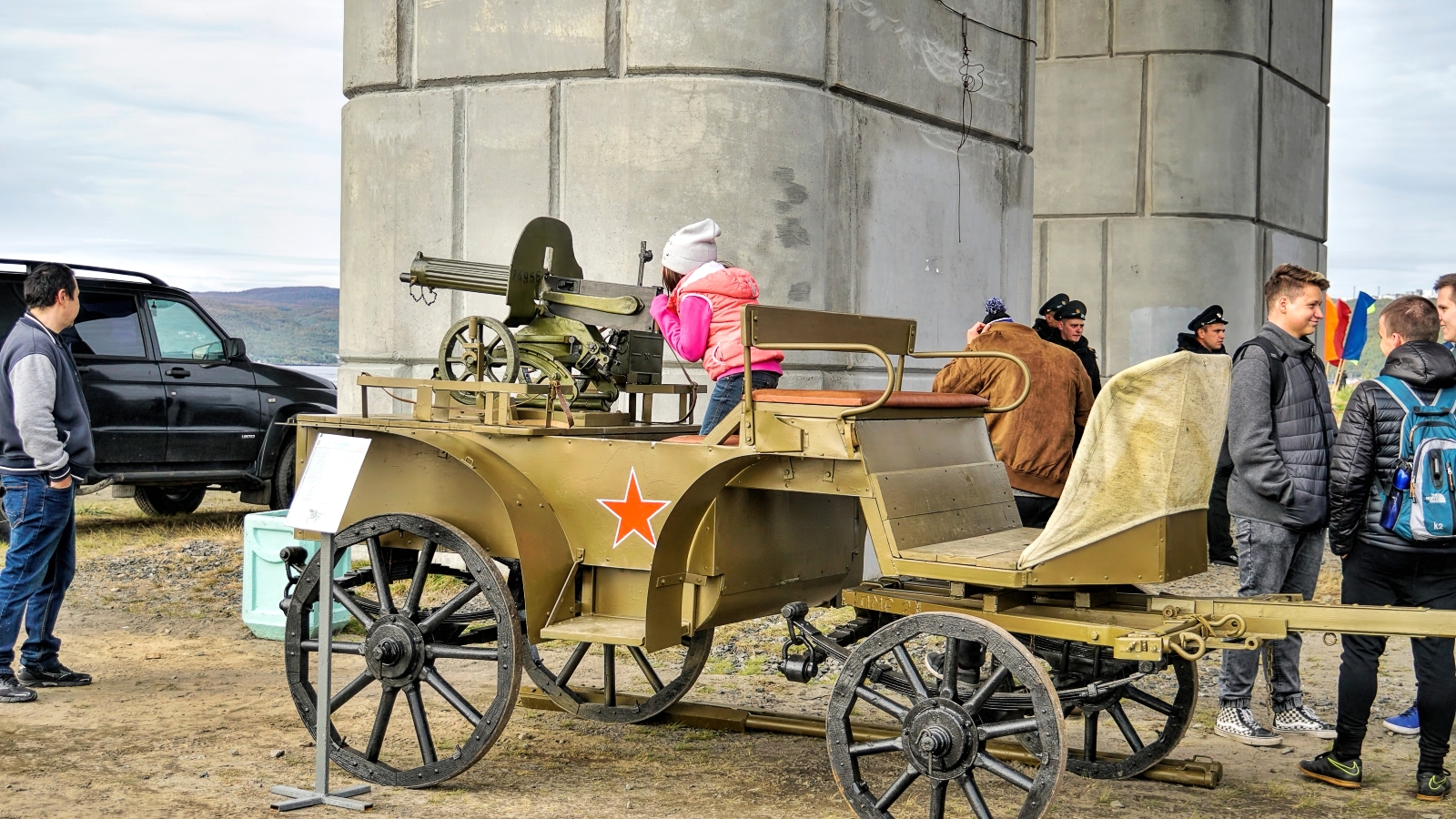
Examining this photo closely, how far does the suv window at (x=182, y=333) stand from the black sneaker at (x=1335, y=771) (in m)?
9.41

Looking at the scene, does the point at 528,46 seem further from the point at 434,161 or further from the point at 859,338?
the point at 859,338

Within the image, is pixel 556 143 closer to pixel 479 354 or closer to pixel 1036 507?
pixel 479 354

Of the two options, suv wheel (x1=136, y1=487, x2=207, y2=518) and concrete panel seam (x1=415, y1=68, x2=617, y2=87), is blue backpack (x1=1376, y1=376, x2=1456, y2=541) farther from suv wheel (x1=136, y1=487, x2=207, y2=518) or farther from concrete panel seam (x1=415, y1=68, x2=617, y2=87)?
suv wheel (x1=136, y1=487, x2=207, y2=518)

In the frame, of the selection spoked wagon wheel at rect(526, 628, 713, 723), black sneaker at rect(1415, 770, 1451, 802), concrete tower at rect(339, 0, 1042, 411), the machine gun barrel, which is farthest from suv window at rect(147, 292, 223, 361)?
black sneaker at rect(1415, 770, 1451, 802)

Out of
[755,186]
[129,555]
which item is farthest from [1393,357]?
[129,555]

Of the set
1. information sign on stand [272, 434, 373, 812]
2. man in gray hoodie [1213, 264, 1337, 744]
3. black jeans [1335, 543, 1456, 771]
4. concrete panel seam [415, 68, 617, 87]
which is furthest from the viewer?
concrete panel seam [415, 68, 617, 87]

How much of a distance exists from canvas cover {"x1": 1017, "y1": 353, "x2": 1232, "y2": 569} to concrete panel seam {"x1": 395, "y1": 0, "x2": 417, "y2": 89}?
5.68m

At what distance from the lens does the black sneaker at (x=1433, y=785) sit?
5102mm

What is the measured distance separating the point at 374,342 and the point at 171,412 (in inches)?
138

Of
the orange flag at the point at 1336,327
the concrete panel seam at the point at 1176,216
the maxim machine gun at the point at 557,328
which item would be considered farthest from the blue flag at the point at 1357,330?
the maxim machine gun at the point at 557,328

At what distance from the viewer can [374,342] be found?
8938mm

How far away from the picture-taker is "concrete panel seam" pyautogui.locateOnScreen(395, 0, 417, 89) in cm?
870

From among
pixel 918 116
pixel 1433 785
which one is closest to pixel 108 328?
pixel 918 116

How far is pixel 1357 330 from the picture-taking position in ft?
65.8
